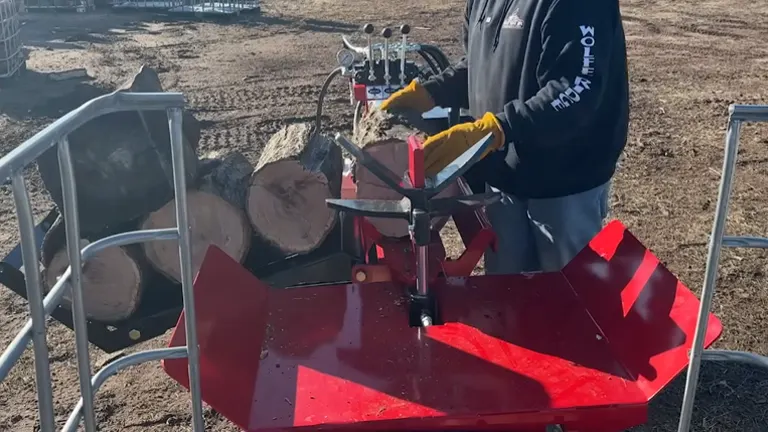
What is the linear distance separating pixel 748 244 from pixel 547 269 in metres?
1.32

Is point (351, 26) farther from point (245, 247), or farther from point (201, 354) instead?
point (201, 354)

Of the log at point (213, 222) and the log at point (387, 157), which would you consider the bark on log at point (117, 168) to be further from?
the log at point (387, 157)

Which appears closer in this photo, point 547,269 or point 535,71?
point 535,71

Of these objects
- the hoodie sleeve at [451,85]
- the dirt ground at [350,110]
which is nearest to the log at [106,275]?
the dirt ground at [350,110]

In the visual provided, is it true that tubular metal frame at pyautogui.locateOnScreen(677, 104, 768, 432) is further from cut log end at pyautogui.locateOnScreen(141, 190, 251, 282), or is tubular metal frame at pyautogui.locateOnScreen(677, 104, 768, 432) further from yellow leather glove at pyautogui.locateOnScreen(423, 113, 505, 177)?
cut log end at pyautogui.locateOnScreen(141, 190, 251, 282)

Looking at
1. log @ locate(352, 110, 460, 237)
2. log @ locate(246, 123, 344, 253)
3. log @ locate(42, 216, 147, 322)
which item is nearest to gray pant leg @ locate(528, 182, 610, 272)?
log @ locate(352, 110, 460, 237)

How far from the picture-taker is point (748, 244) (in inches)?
73.4

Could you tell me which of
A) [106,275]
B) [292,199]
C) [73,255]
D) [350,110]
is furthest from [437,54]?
[350,110]

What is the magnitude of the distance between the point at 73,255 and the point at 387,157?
1676 millimetres

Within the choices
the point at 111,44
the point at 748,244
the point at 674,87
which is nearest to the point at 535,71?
the point at 748,244

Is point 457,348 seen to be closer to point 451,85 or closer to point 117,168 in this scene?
point 451,85

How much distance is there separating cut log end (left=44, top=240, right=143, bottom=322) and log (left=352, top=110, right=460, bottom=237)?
40.4 inches

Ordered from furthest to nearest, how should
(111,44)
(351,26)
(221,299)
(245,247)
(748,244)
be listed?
(351,26) < (111,44) < (245,247) < (221,299) < (748,244)

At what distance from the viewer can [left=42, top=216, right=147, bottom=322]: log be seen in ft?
10.6
